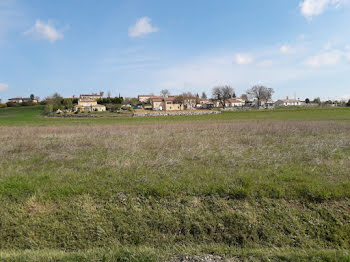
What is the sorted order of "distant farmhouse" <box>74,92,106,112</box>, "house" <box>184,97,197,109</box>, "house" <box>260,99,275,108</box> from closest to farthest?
"distant farmhouse" <box>74,92,106,112</box>
"house" <box>184,97,197,109</box>
"house" <box>260,99,275,108</box>

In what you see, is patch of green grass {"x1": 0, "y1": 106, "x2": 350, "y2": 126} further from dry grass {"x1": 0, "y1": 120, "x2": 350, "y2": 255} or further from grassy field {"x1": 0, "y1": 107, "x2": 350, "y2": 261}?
grassy field {"x1": 0, "y1": 107, "x2": 350, "y2": 261}

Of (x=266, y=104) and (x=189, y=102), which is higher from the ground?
(x=189, y=102)

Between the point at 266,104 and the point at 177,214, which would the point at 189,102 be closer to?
the point at 266,104

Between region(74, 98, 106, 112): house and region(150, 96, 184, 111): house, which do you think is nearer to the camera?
region(74, 98, 106, 112): house

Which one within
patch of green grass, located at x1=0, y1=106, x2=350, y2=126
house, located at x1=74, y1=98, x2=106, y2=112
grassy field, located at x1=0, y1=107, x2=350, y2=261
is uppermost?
house, located at x1=74, y1=98, x2=106, y2=112

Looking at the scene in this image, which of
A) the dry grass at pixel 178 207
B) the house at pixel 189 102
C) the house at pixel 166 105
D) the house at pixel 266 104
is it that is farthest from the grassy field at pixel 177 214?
the house at pixel 266 104

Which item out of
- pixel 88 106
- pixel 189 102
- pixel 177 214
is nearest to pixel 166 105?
pixel 189 102

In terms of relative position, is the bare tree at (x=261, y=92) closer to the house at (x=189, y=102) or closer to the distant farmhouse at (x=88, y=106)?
the house at (x=189, y=102)

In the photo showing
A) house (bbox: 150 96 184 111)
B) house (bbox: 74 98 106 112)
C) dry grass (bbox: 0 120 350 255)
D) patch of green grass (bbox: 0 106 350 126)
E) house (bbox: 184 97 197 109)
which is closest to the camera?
dry grass (bbox: 0 120 350 255)

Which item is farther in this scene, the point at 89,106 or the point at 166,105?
the point at 89,106

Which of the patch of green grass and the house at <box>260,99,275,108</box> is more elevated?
the house at <box>260,99,275,108</box>

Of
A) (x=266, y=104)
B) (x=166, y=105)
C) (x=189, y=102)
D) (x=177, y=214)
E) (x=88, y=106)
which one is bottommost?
(x=177, y=214)

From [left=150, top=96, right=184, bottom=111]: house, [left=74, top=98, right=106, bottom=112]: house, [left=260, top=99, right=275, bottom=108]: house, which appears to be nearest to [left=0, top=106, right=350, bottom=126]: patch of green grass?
[left=74, top=98, right=106, bottom=112]: house

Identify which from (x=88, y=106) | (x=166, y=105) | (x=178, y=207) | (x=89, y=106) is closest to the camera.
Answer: (x=178, y=207)
